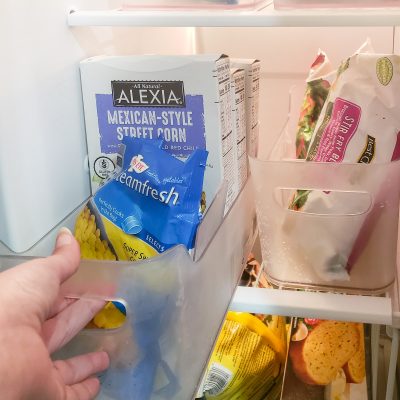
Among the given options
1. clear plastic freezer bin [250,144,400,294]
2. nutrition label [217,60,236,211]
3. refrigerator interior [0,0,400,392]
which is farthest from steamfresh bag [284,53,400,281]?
refrigerator interior [0,0,400,392]

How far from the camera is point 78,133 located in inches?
33.9

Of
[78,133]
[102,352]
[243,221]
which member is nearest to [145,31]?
[78,133]

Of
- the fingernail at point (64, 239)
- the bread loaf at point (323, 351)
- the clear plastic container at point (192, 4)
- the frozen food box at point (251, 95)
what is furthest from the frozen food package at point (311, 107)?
the fingernail at point (64, 239)

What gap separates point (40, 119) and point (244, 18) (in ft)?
1.02

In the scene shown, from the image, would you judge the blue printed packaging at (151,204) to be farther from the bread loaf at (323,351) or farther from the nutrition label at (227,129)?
the bread loaf at (323,351)

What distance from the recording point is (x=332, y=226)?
79 centimetres

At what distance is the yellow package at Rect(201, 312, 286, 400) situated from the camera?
3.12ft

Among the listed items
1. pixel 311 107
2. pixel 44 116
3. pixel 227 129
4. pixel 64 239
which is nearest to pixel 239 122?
pixel 227 129

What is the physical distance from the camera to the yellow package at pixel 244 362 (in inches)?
37.4

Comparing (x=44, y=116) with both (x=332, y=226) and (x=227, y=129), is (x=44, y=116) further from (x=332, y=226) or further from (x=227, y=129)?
(x=332, y=226)

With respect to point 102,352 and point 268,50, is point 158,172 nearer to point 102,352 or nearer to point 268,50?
point 102,352

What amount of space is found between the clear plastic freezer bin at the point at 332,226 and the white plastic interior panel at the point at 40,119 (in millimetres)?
281

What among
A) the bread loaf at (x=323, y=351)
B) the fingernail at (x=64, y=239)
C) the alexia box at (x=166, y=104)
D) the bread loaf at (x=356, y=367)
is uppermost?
the alexia box at (x=166, y=104)

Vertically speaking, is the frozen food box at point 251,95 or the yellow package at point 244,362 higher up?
the frozen food box at point 251,95
